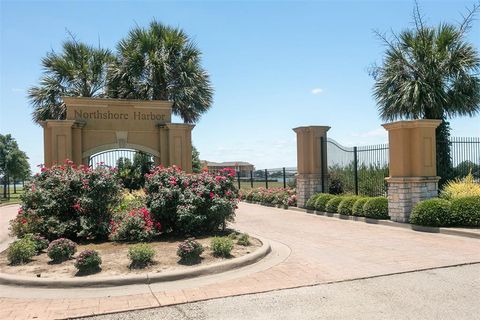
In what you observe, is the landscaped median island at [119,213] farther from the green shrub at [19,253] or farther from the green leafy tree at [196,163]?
the green leafy tree at [196,163]

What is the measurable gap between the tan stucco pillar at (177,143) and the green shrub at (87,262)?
34.6ft

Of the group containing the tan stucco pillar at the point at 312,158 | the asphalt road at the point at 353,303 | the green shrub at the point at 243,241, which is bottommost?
the asphalt road at the point at 353,303

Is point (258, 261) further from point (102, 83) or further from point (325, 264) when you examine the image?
point (102, 83)

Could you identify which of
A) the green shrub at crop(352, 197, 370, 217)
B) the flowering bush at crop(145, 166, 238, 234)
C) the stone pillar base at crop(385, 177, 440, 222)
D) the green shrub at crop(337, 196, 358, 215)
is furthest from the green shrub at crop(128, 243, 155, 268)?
the green shrub at crop(337, 196, 358, 215)

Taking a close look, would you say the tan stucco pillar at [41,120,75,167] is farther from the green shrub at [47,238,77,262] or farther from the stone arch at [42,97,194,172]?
the green shrub at [47,238,77,262]

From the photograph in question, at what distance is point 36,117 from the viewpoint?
884 inches

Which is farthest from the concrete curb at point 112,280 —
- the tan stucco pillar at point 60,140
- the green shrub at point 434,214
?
the tan stucco pillar at point 60,140

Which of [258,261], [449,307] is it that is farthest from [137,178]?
[449,307]

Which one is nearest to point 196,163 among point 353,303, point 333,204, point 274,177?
point 274,177

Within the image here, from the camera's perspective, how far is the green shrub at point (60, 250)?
7.56 metres

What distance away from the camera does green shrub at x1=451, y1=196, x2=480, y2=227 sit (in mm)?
11180

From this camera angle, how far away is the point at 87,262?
685cm

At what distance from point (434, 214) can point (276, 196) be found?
9.85 metres

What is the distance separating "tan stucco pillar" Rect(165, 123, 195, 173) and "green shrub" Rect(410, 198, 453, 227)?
29.5 ft
